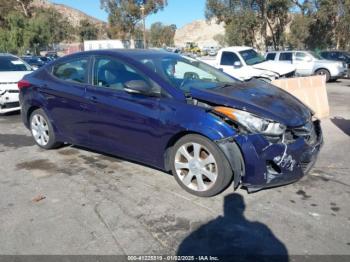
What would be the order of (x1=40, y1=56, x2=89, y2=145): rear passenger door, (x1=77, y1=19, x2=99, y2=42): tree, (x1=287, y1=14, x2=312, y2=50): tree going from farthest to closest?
(x1=77, y1=19, x2=99, y2=42): tree → (x1=287, y1=14, x2=312, y2=50): tree → (x1=40, y1=56, x2=89, y2=145): rear passenger door

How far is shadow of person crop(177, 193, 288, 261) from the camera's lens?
125 inches

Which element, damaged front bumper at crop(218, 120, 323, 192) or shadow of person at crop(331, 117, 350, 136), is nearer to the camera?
damaged front bumper at crop(218, 120, 323, 192)

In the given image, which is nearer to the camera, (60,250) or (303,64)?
(60,250)

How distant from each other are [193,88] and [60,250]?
2.27 m

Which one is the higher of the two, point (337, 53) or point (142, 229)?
point (337, 53)

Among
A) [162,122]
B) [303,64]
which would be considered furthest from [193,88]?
[303,64]

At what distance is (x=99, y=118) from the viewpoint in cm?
505

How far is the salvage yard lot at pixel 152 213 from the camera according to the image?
333 centimetres

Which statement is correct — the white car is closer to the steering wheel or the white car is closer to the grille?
the steering wheel

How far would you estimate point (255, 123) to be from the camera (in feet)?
13.1

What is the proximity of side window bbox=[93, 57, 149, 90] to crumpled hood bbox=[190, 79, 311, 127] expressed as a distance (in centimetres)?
91

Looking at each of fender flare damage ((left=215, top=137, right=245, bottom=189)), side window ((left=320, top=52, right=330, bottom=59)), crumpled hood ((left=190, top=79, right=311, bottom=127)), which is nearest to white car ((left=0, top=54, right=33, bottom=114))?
crumpled hood ((left=190, top=79, right=311, bottom=127))

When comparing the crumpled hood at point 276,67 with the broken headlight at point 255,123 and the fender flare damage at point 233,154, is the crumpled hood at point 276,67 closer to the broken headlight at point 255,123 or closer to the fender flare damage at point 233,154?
the broken headlight at point 255,123

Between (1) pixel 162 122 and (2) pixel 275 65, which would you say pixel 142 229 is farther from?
(2) pixel 275 65
